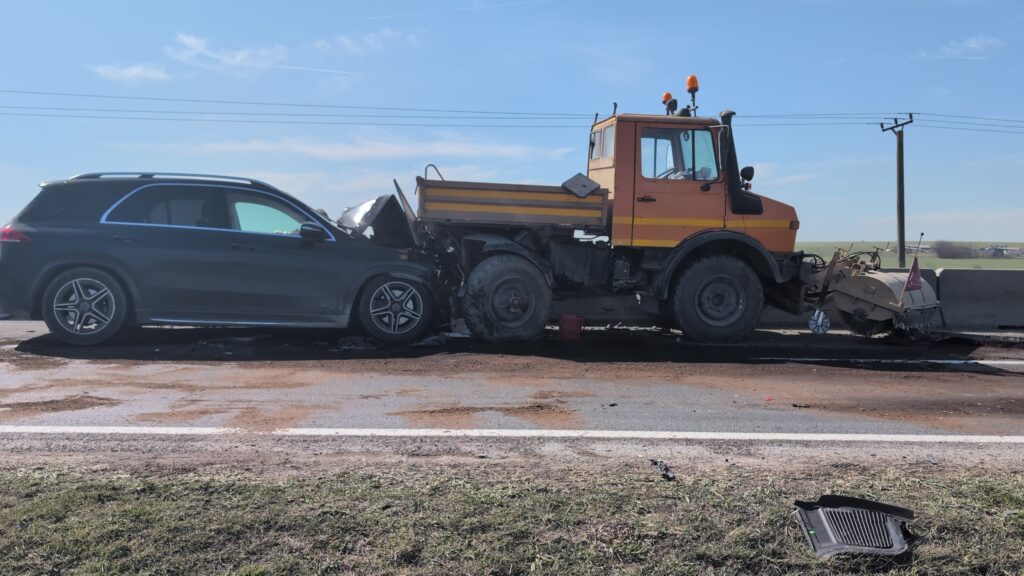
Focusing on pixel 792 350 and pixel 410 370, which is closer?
pixel 410 370

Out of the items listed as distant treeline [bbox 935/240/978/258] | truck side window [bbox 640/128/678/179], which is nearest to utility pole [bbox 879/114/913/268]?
distant treeline [bbox 935/240/978/258]

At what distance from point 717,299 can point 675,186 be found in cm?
153

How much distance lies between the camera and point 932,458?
15.6 ft

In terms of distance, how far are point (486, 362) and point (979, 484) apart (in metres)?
4.81

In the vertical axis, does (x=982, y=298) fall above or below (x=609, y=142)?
below

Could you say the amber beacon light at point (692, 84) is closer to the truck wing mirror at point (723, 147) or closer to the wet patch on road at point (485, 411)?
the truck wing mirror at point (723, 147)

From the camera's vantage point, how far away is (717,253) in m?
9.93

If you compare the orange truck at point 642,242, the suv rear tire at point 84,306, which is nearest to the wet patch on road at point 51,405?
the suv rear tire at point 84,306

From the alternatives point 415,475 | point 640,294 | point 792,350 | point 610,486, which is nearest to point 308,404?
point 415,475

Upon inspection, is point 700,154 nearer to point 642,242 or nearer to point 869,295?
point 642,242

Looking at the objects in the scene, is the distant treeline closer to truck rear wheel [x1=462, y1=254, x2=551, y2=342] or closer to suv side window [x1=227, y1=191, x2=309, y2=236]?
truck rear wheel [x1=462, y1=254, x2=551, y2=342]

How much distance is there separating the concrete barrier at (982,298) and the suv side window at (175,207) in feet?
34.2

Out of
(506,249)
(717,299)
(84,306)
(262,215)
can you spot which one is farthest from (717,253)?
(84,306)

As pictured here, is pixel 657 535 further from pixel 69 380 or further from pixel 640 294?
pixel 640 294
